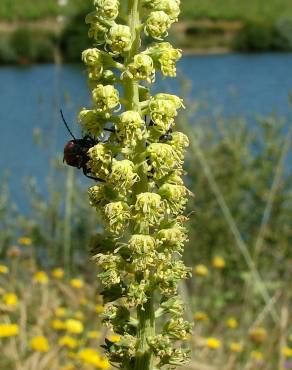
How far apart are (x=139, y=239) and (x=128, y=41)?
51 centimetres

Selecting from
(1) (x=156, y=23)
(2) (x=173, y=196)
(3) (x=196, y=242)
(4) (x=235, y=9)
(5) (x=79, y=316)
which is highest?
(4) (x=235, y=9)

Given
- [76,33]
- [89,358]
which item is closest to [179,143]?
[89,358]

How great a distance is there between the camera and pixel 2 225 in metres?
9.71

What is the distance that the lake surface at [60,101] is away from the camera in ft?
35.3

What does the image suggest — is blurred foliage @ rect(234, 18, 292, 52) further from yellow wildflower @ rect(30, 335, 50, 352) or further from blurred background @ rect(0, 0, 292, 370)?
yellow wildflower @ rect(30, 335, 50, 352)

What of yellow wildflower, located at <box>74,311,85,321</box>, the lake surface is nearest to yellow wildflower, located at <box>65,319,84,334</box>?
yellow wildflower, located at <box>74,311,85,321</box>

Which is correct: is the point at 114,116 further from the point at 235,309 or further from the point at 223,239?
the point at 223,239

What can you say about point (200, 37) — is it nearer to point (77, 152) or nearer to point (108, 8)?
point (77, 152)

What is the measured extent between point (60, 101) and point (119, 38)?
11.7 metres

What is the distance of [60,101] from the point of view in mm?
13562

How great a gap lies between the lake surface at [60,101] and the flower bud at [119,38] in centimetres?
523

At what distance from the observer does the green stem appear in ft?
6.72

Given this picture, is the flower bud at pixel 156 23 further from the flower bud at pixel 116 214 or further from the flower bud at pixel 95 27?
the flower bud at pixel 116 214

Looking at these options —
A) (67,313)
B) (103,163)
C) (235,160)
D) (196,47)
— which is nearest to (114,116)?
(103,163)
